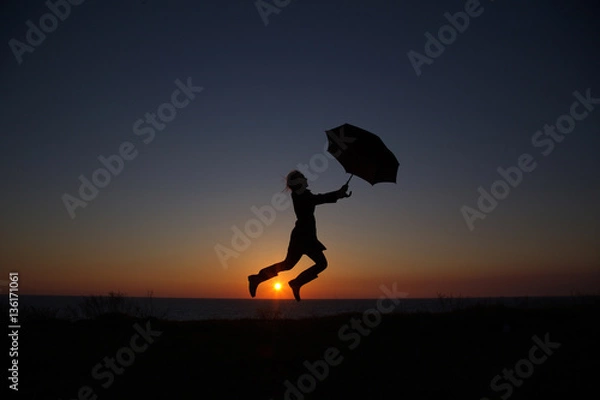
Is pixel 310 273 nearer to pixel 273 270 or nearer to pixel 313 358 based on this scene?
pixel 273 270

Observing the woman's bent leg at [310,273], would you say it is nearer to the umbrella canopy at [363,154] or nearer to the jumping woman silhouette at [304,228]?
the jumping woman silhouette at [304,228]

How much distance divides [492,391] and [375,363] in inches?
71.5

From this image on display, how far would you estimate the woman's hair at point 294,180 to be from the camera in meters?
8.90

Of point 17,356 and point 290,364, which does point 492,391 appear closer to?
point 290,364

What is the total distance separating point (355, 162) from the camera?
8.95 metres

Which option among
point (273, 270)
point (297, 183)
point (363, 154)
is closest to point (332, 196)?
point (297, 183)

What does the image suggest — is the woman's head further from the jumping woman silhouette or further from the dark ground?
the dark ground

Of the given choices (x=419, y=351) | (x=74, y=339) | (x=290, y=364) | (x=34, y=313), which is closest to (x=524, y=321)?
(x=419, y=351)

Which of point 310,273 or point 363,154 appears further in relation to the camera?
point 310,273

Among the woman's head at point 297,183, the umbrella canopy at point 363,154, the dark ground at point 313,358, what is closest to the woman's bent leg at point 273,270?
the dark ground at point 313,358

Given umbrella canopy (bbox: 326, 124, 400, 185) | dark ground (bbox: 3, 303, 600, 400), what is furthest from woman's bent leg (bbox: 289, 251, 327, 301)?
umbrella canopy (bbox: 326, 124, 400, 185)

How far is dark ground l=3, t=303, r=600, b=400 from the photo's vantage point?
612 cm

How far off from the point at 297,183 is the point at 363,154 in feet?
4.38

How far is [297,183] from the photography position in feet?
29.2
